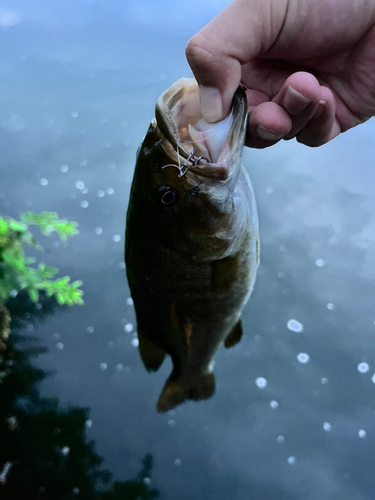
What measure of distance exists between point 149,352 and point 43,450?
4.67ft

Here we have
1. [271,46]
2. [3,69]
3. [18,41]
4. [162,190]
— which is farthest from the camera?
[18,41]

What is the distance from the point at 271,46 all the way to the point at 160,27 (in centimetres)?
486

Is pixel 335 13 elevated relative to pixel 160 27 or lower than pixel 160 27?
elevated

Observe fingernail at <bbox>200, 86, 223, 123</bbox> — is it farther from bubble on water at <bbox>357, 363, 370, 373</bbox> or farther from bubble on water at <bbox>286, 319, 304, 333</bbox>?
bubble on water at <bbox>357, 363, 370, 373</bbox>

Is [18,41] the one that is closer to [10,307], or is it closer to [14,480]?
[10,307]

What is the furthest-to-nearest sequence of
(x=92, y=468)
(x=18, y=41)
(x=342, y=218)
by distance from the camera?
(x=18, y=41), (x=342, y=218), (x=92, y=468)

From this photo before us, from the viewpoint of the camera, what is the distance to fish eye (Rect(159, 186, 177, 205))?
1.07 m

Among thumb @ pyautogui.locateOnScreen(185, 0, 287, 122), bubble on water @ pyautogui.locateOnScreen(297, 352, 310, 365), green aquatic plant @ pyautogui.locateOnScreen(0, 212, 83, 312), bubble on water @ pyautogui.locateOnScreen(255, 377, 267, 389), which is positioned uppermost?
thumb @ pyautogui.locateOnScreen(185, 0, 287, 122)

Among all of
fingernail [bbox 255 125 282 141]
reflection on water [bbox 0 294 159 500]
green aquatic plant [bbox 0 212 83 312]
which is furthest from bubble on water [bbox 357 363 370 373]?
fingernail [bbox 255 125 282 141]

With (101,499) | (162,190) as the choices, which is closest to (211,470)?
(101,499)

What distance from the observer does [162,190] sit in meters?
1.07

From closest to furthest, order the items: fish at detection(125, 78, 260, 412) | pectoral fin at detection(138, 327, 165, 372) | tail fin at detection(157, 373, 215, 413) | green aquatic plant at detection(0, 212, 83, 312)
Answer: fish at detection(125, 78, 260, 412)
pectoral fin at detection(138, 327, 165, 372)
tail fin at detection(157, 373, 215, 413)
green aquatic plant at detection(0, 212, 83, 312)

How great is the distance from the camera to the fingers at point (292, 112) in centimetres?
103

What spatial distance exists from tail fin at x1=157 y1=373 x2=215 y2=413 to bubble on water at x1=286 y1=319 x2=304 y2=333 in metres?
1.32
